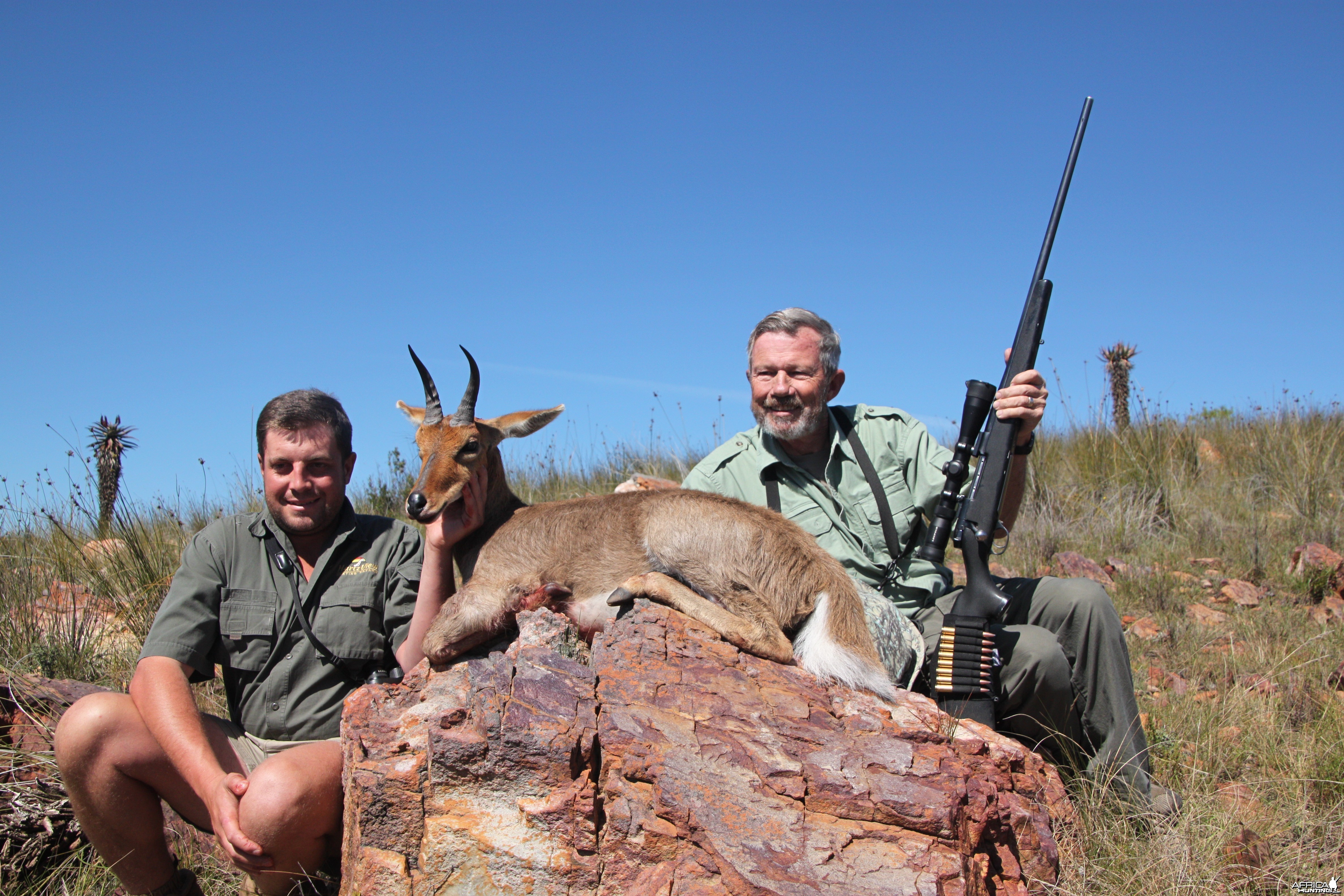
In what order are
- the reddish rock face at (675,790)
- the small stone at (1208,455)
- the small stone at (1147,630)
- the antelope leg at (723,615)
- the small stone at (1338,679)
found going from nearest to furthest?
the reddish rock face at (675,790)
the antelope leg at (723,615)
the small stone at (1338,679)
the small stone at (1147,630)
the small stone at (1208,455)

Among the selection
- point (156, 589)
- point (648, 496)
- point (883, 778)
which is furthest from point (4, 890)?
point (883, 778)

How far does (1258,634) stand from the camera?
22.3 feet

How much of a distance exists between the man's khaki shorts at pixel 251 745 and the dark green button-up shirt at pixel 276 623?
43 millimetres

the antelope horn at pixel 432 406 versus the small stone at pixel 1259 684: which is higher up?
the antelope horn at pixel 432 406

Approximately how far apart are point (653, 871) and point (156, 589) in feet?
20.3

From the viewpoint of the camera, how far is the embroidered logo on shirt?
15.7ft

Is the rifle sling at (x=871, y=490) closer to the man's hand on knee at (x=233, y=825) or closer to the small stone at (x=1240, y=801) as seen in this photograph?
the small stone at (x=1240, y=801)

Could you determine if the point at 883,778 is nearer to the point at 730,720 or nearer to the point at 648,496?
the point at 730,720

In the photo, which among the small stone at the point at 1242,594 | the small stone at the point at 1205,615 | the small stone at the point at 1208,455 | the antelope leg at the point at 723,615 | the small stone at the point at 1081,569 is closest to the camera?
the antelope leg at the point at 723,615

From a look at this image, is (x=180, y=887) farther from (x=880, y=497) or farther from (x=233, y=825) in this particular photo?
(x=880, y=497)

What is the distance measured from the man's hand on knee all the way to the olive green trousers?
3342 mm

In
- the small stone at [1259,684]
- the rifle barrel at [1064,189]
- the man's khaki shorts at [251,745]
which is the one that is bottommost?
the small stone at [1259,684]

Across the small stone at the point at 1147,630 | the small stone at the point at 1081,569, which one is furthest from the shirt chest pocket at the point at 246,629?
the small stone at the point at 1081,569

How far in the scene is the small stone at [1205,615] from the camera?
730cm
